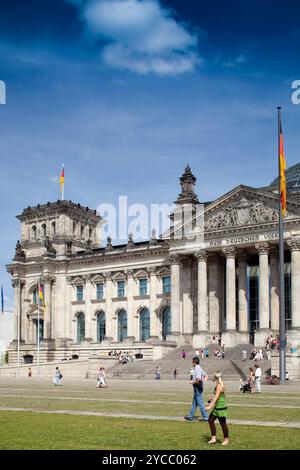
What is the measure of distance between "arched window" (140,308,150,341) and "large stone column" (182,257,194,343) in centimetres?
1008

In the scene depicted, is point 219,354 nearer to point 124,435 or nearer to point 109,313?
point 109,313

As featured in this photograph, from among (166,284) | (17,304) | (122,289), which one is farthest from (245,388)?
(17,304)

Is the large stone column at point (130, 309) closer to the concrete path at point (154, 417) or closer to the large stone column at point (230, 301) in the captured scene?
the large stone column at point (230, 301)

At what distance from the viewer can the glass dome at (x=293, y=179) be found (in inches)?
3280

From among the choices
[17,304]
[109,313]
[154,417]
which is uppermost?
[17,304]

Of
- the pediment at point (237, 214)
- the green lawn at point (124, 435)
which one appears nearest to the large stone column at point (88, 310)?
the pediment at point (237, 214)

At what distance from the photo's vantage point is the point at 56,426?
20.8 m

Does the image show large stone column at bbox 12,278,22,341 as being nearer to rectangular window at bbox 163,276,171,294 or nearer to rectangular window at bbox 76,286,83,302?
rectangular window at bbox 76,286,83,302

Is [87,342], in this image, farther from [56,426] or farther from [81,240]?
[56,426]

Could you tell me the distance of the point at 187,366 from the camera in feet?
223

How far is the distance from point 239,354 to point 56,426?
168ft

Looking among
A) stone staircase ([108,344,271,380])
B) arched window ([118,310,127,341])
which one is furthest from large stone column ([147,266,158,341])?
stone staircase ([108,344,271,380])

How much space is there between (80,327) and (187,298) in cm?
2266

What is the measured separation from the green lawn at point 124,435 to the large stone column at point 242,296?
55.4 m
